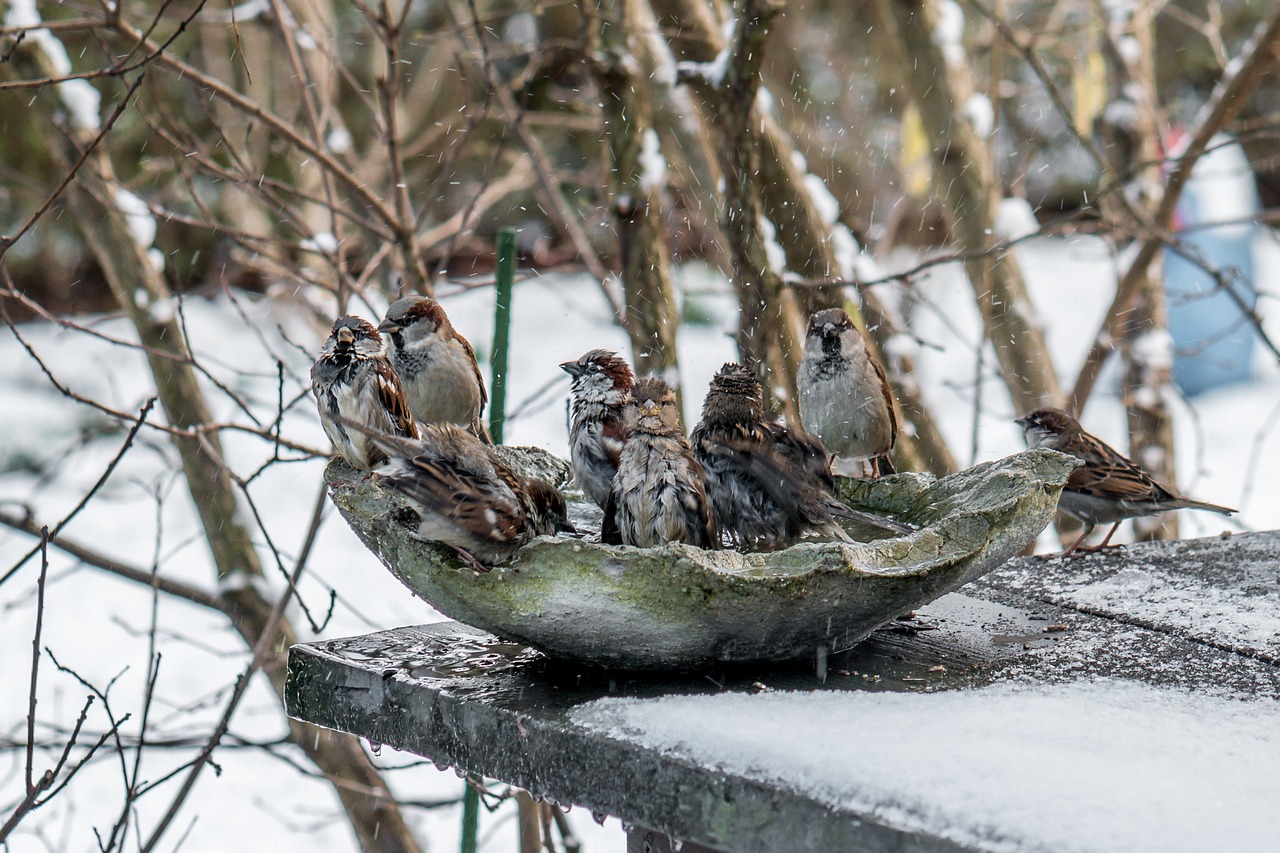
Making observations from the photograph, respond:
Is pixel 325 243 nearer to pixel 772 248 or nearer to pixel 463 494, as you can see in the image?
pixel 772 248

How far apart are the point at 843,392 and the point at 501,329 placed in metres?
1.01

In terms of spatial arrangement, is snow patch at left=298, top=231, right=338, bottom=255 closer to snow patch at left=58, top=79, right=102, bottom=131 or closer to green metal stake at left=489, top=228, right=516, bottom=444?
green metal stake at left=489, top=228, right=516, bottom=444

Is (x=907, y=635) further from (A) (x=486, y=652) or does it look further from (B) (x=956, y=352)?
(B) (x=956, y=352)

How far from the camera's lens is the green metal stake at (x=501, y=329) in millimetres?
3760

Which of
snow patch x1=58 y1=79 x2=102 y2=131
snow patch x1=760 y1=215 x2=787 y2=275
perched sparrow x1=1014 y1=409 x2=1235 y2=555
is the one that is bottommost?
perched sparrow x1=1014 y1=409 x2=1235 y2=555

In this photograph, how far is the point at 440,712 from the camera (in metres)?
2.09

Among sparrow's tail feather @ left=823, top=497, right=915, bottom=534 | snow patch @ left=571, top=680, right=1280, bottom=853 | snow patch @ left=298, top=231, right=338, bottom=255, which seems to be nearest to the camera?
snow patch @ left=571, top=680, right=1280, bottom=853

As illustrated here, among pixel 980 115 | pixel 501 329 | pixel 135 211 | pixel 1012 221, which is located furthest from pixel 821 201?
pixel 135 211

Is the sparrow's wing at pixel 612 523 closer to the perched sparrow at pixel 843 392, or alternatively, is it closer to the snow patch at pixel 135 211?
the perched sparrow at pixel 843 392

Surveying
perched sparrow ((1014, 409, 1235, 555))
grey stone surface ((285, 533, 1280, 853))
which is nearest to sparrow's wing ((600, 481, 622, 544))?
grey stone surface ((285, 533, 1280, 853))

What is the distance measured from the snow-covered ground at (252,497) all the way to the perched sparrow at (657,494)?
200 cm

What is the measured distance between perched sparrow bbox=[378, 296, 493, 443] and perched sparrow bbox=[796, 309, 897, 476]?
939mm

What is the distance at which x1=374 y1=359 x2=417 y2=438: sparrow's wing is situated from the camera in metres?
2.87

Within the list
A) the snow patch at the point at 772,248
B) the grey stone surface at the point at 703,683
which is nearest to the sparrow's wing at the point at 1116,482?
the grey stone surface at the point at 703,683
